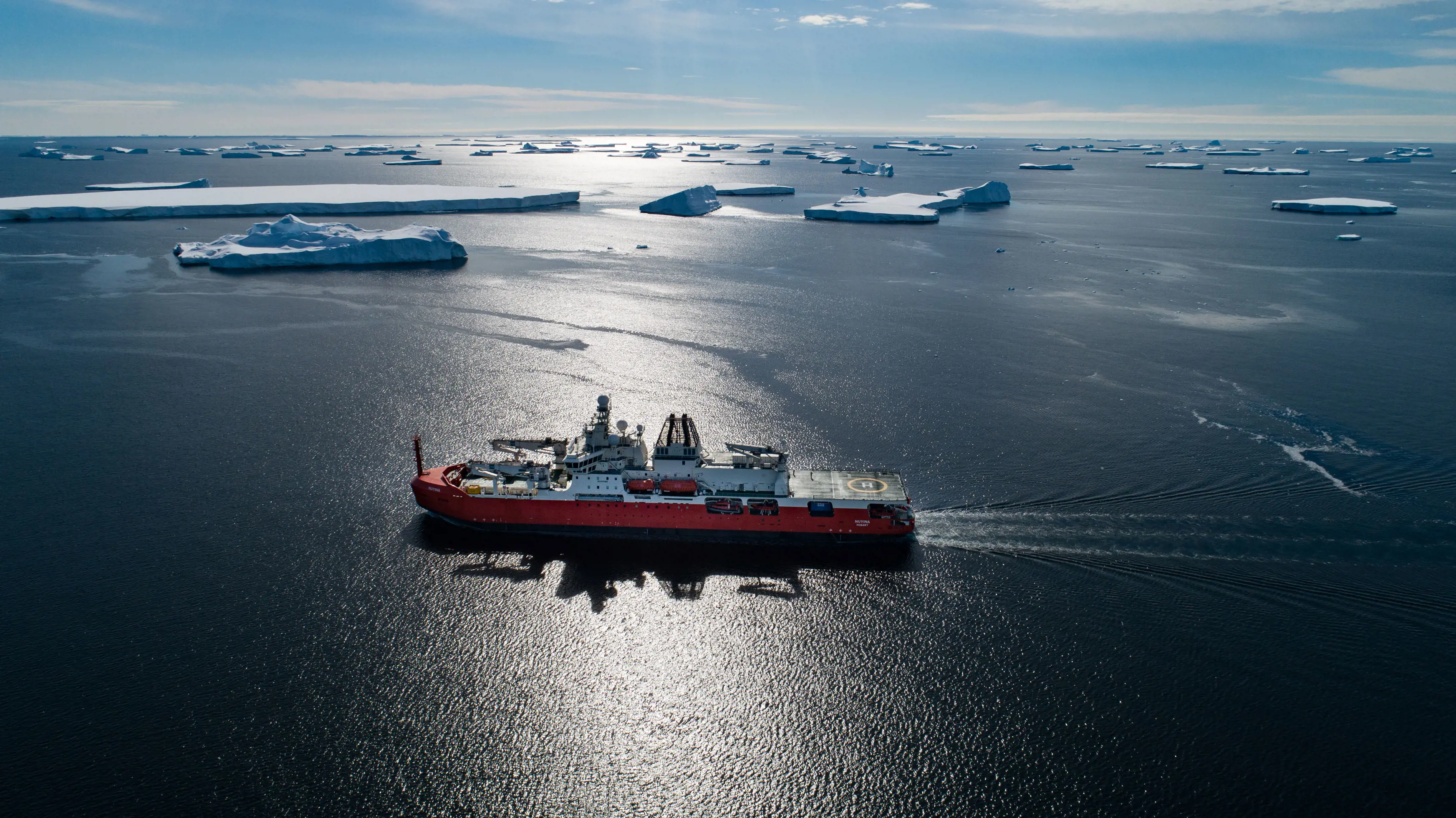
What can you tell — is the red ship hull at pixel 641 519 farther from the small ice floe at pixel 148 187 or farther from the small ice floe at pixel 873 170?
the small ice floe at pixel 873 170

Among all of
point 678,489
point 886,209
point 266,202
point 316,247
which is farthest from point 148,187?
point 678,489

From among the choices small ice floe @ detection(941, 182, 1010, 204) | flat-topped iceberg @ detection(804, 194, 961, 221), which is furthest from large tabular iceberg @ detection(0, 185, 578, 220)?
small ice floe @ detection(941, 182, 1010, 204)

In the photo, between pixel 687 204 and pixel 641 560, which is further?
pixel 687 204

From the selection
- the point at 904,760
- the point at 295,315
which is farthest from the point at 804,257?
the point at 904,760

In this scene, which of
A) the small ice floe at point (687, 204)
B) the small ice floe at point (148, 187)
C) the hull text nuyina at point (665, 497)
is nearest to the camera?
the hull text nuyina at point (665, 497)

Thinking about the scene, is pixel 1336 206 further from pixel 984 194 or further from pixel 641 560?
pixel 641 560

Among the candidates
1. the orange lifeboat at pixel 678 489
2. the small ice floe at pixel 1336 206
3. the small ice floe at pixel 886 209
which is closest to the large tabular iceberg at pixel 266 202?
the small ice floe at pixel 886 209
